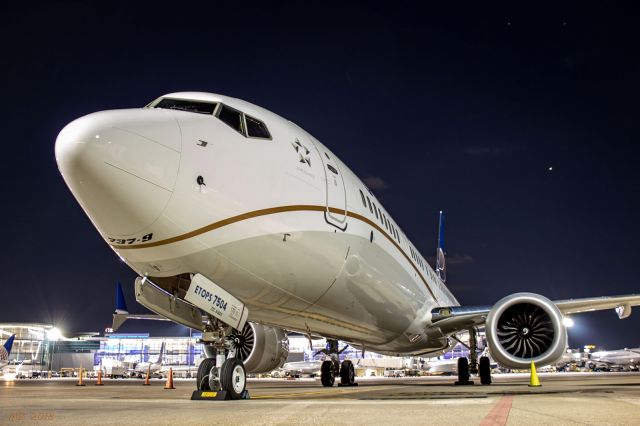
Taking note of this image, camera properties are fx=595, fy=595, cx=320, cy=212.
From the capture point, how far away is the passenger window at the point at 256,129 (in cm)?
781

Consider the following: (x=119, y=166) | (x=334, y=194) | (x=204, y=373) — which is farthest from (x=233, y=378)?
(x=119, y=166)

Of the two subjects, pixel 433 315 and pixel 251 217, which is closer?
pixel 251 217

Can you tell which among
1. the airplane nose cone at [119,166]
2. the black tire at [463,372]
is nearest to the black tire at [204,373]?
the airplane nose cone at [119,166]

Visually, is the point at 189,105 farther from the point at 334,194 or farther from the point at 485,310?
the point at 485,310

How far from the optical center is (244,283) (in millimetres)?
7762

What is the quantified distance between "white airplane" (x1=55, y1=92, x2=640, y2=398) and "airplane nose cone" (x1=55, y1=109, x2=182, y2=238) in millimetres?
14

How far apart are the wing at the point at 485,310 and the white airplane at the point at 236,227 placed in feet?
6.72

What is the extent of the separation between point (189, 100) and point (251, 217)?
1.91 metres

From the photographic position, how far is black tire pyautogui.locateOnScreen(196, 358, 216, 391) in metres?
8.74

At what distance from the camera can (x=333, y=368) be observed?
16.2 metres

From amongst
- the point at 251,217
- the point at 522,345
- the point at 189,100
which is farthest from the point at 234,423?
the point at 522,345

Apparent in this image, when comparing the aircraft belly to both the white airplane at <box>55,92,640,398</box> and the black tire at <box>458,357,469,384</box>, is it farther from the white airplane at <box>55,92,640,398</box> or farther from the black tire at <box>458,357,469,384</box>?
the black tire at <box>458,357,469,384</box>

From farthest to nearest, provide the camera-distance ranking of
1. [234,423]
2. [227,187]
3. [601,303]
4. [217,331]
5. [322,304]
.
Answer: [601,303] < [322,304] < [217,331] < [227,187] < [234,423]

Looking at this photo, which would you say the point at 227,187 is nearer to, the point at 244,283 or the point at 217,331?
the point at 244,283
